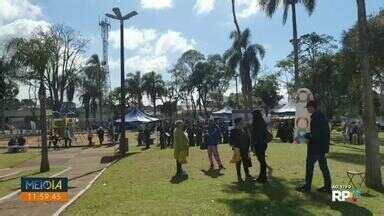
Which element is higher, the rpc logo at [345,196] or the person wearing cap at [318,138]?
the person wearing cap at [318,138]

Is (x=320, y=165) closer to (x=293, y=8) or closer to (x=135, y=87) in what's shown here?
(x=293, y=8)

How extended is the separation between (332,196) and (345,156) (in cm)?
1163

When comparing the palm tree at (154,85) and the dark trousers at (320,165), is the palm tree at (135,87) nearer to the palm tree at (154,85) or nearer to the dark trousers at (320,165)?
the palm tree at (154,85)

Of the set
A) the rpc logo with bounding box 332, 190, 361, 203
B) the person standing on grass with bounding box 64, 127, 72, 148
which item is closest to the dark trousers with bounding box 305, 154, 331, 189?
the rpc logo with bounding box 332, 190, 361, 203

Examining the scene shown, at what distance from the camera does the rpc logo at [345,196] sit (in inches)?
438

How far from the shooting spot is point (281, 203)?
427 inches

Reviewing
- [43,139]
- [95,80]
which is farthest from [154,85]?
[43,139]

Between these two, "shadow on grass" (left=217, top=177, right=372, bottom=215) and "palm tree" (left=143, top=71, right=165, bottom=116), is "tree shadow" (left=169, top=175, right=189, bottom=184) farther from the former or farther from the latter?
"palm tree" (left=143, top=71, right=165, bottom=116)

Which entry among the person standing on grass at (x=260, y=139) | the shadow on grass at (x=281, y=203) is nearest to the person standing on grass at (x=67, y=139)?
the person standing on grass at (x=260, y=139)

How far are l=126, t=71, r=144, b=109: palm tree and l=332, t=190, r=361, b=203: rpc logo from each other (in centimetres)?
10037

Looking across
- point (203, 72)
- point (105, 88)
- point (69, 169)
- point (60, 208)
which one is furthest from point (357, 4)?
point (105, 88)

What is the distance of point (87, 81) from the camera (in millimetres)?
95125

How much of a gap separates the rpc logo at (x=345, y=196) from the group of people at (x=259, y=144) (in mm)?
385

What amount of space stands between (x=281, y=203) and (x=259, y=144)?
2.53 metres
